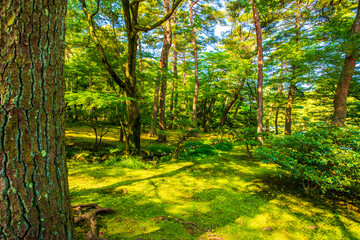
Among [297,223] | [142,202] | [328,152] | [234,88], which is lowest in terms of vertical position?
[297,223]

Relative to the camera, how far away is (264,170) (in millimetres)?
4801

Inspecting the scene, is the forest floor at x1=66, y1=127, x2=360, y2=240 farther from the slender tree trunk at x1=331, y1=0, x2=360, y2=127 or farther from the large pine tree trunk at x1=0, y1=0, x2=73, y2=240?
the slender tree trunk at x1=331, y1=0, x2=360, y2=127

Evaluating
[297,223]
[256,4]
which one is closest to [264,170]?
[297,223]

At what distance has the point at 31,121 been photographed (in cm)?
101

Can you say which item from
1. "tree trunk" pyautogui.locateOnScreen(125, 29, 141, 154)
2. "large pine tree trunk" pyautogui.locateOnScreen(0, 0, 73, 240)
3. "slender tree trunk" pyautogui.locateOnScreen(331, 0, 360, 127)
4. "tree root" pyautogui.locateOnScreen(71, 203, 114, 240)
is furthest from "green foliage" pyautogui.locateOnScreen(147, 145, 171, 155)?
"slender tree trunk" pyautogui.locateOnScreen(331, 0, 360, 127)

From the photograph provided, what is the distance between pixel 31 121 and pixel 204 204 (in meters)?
2.69

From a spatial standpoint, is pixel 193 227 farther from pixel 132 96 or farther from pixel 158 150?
pixel 158 150

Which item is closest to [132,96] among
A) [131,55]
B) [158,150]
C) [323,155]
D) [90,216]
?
[131,55]

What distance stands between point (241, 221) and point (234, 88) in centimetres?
1104

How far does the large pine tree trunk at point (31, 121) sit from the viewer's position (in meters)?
0.94

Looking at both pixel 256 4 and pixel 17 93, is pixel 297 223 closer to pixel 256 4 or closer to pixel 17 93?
pixel 17 93

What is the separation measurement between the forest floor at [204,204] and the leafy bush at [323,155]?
0.51 m

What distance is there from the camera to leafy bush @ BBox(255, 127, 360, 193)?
109 inches

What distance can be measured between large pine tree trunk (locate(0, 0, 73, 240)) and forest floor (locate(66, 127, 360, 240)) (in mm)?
806
